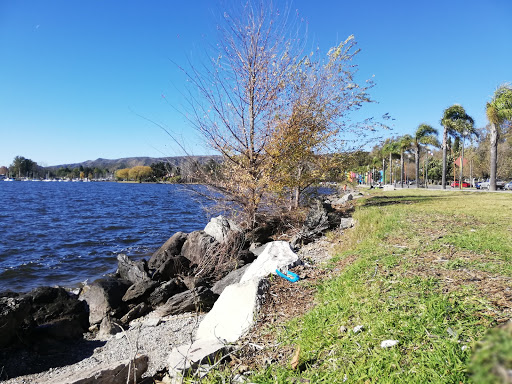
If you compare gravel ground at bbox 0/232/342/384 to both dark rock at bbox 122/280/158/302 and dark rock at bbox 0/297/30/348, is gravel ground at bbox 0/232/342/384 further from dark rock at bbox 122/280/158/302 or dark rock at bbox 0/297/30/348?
dark rock at bbox 122/280/158/302

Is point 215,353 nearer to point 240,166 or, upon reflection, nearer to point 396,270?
point 396,270

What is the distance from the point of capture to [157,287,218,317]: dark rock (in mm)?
7352

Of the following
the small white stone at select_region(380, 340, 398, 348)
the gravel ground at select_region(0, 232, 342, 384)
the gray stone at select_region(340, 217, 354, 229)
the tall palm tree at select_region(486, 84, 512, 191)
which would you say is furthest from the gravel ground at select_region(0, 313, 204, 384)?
the tall palm tree at select_region(486, 84, 512, 191)

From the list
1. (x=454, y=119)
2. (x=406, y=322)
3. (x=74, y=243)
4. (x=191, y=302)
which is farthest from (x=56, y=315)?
(x=454, y=119)

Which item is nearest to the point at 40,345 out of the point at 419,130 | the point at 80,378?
the point at 80,378

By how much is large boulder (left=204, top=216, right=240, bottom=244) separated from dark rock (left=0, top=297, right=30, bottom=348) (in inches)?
208

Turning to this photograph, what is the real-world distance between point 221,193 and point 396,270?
7761mm

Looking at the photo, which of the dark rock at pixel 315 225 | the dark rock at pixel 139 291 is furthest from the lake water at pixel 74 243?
the dark rock at pixel 315 225

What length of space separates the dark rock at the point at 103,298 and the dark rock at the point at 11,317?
1.61 meters

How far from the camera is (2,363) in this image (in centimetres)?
586

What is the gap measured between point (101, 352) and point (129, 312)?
2177 millimetres

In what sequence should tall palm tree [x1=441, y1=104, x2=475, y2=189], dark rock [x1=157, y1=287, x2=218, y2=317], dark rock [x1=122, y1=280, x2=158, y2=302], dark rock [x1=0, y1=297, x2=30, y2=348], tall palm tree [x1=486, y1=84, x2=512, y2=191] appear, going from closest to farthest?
dark rock [x1=0, y1=297, x2=30, y2=348] < dark rock [x1=157, y1=287, x2=218, y2=317] < dark rock [x1=122, y1=280, x2=158, y2=302] < tall palm tree [x1=486, y1=84, x2=512, y2=191] < tall palm tree [x1=441, y1=104, x2=475, y2=189]

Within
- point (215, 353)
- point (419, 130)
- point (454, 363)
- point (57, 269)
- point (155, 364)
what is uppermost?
point (419, 130)

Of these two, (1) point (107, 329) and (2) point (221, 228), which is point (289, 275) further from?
(2) point (221, 228)
